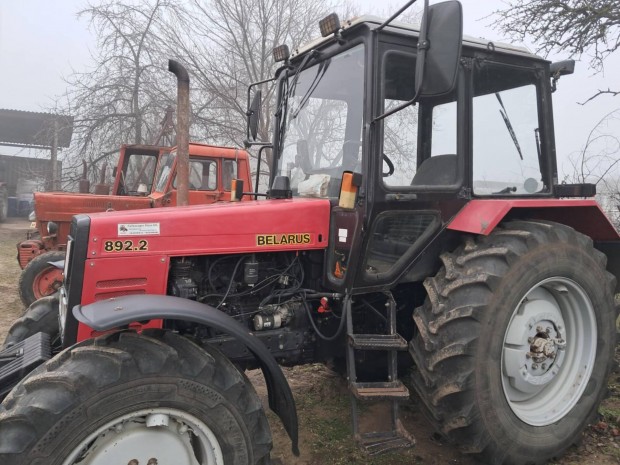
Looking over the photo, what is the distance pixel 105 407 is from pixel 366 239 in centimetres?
156

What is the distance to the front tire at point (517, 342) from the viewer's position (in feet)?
8.66

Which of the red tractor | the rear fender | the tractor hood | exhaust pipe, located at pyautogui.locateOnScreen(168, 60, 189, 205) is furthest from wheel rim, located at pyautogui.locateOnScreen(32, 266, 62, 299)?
the rear fender

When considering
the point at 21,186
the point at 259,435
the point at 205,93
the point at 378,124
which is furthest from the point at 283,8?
the point at 21,186

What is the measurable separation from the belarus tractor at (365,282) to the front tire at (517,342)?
0.01m

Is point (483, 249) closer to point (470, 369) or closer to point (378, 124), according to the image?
point (470, 369)

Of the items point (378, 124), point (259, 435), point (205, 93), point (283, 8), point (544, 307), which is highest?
point (283, 8)

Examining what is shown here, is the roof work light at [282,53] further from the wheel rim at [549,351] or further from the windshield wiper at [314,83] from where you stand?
the wheel rim at [549,351]

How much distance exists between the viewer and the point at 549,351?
3.03 metres

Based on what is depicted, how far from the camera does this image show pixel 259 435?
7.59ft

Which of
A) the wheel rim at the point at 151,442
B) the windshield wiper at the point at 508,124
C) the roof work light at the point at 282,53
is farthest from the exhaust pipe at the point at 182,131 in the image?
the wheel rim at the point at 151,442

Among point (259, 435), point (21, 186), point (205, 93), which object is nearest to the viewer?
point (259, 435)

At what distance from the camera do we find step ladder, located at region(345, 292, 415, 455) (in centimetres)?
252

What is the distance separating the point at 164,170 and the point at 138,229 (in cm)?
608

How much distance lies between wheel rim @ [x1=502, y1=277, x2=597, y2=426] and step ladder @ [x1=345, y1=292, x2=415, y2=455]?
2.21ft
